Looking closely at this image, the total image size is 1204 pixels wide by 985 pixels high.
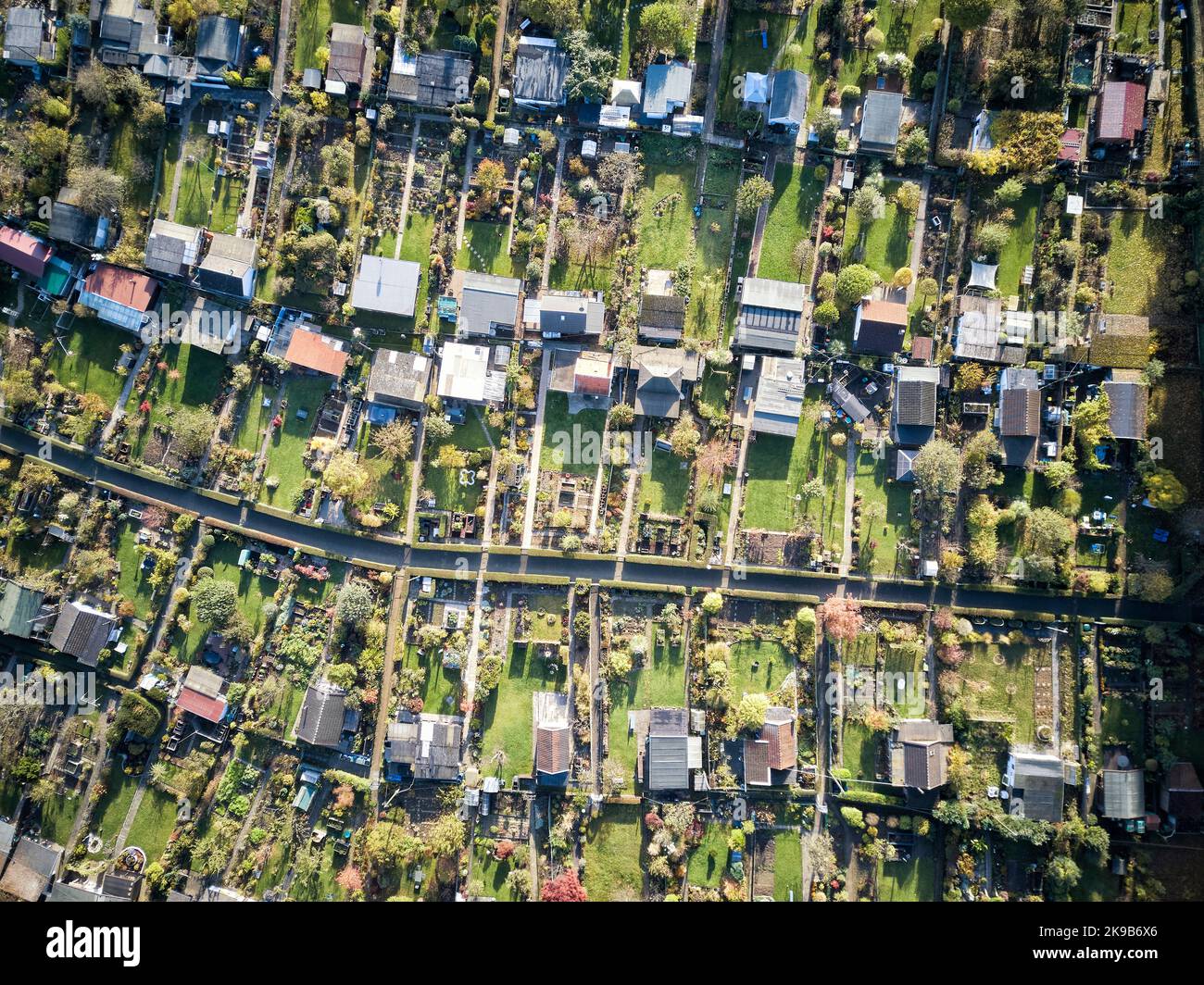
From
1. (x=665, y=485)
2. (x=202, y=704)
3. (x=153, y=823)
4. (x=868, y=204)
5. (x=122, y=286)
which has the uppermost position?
(x=868, y=204)

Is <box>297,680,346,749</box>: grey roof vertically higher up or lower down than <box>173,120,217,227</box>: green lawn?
lower down

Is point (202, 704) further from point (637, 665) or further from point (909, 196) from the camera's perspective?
point (909, 196)

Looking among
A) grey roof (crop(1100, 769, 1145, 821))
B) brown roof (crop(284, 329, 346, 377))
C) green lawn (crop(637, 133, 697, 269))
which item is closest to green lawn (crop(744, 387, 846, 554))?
green lawn (crop(637, 133, 697, 269))

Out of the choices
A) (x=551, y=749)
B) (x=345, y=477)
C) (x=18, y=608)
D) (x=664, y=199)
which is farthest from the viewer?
(x=664, y=199)

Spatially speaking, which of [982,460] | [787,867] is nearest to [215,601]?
[787,867]

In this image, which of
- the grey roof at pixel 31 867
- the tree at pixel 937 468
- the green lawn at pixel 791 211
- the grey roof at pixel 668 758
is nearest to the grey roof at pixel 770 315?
the green lawn at pixel 791 211

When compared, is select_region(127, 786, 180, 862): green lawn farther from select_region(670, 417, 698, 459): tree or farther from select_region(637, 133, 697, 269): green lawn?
select_region(637, 133, 697, 269): green lawn

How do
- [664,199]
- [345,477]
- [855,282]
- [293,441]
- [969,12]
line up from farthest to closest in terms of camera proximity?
[293,441]
[664,199]
[855,282]
[345,477]
[969,12]
